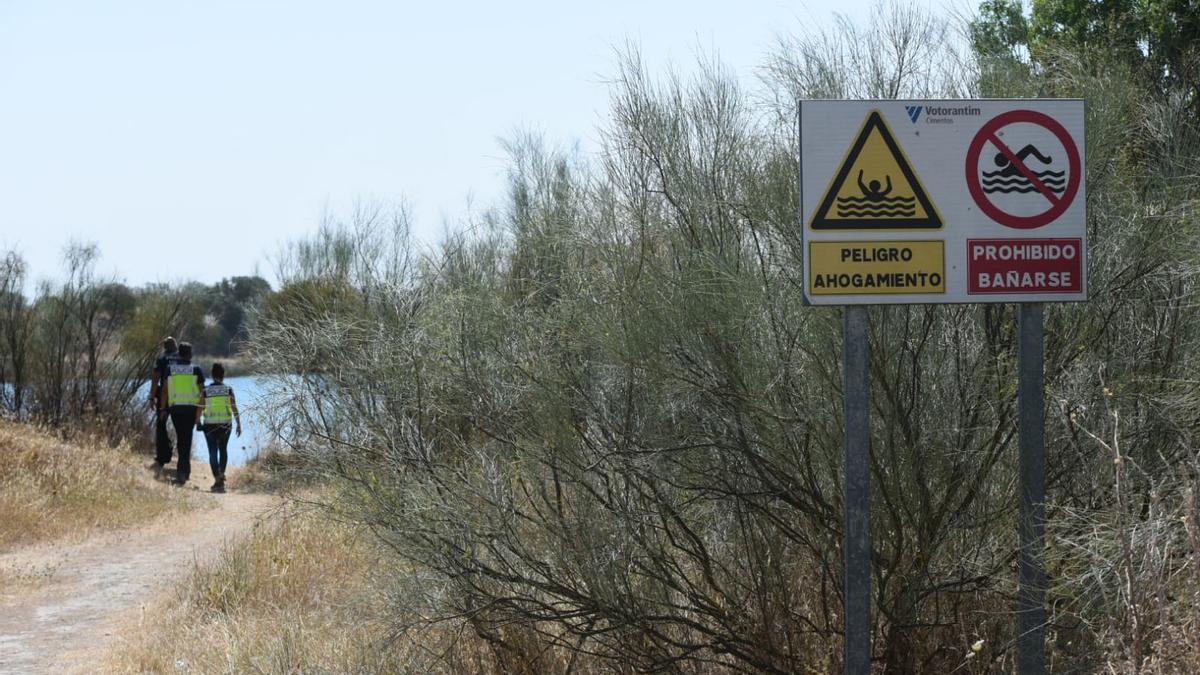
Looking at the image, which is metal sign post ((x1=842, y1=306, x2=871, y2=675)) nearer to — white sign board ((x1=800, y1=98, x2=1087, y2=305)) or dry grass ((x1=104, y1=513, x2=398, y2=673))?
white sign board ((x1=800, y1=98, x2=1087, y2=305))

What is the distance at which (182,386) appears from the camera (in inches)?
642

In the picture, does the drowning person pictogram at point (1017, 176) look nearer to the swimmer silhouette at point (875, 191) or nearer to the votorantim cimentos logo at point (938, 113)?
the votorantim cimentos logo at point (938, 113)

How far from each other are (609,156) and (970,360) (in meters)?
1.72

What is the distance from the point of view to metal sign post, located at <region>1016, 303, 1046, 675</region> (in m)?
3.96

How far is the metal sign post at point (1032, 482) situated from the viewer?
13.0 feet

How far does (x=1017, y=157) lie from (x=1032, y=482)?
1.00 metres

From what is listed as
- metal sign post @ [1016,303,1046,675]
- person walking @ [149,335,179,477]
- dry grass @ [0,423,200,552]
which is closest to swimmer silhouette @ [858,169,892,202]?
metal sign post @ [1016,303,1046,675]

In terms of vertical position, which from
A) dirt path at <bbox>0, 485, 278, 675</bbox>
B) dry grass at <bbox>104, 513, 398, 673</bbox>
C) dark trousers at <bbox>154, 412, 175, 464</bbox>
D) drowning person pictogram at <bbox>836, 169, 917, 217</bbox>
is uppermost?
drowning person pictogram at <bbox>836, 169, 917, 217</bbox>

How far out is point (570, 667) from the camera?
5391 millimetres

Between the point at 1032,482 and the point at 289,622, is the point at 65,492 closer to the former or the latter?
the point at 289,622

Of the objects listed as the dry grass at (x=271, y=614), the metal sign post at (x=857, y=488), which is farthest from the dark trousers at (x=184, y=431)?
the metal sign post at (x=857, y=488)

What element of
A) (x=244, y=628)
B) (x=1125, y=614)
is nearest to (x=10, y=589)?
(x=244, y=628)

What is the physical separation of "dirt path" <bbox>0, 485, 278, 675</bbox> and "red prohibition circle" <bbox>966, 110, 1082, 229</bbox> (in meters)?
5.63

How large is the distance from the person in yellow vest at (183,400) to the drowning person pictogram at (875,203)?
13.5m
